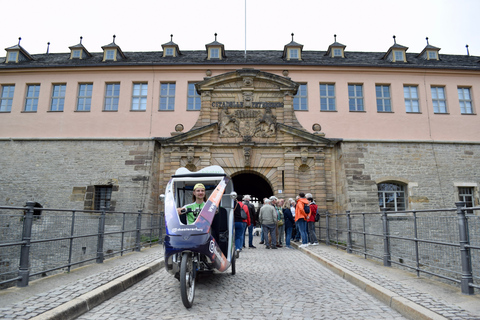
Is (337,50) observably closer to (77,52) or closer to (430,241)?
(77,52)

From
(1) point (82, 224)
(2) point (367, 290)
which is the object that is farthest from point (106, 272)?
(2) point (367, 290)

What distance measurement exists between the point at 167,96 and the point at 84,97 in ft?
18.9

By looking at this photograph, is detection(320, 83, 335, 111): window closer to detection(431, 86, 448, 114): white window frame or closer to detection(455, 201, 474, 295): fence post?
detection(431, 86, 448, 114): white window frame

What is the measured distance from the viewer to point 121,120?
76.6 feet

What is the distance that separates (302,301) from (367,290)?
1400 millimetres

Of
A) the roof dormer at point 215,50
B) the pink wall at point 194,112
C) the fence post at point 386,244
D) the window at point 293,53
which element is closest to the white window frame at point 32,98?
the pink wall at point 194,112

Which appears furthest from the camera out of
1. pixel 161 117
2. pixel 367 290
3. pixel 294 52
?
pixel 294 52

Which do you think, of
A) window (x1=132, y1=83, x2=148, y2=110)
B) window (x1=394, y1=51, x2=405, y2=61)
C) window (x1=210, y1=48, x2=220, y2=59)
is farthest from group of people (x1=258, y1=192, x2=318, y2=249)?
window (x1=394, y1=51, x2=405, y2=61)

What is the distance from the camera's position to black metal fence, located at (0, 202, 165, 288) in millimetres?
5273

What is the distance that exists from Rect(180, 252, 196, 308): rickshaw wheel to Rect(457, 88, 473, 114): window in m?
24.9

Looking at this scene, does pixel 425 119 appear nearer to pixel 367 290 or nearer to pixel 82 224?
pixel 367 290

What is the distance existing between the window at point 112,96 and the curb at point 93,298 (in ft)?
60.7

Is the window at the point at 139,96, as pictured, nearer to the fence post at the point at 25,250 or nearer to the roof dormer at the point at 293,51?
the roof dormer at the point at 293,51

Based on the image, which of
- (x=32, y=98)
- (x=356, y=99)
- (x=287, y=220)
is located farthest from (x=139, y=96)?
(x=356, y=99)
